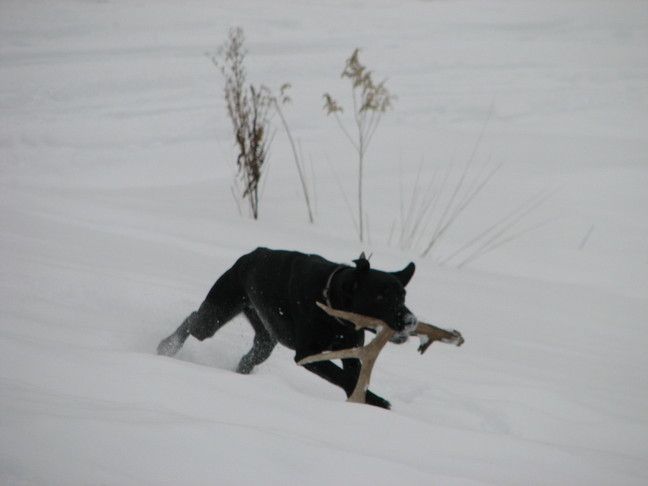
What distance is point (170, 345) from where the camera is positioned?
12.0ft

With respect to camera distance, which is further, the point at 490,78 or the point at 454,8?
the point at 454,8

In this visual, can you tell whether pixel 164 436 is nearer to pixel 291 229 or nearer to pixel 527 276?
pixel 291 229

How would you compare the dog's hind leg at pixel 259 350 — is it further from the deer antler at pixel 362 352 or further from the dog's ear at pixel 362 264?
the dog's ear at pixel 362 264

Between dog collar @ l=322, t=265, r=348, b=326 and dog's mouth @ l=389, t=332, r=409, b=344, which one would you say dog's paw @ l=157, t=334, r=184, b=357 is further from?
dog's mouth @ l=389, t=332, r=409, b=344

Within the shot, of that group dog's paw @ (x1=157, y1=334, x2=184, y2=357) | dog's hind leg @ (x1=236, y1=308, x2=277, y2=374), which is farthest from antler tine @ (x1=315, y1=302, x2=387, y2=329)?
dog's paw @ (x1=157, y1=334, x2=184, y2=357)

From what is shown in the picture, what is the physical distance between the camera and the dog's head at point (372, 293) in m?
2.95

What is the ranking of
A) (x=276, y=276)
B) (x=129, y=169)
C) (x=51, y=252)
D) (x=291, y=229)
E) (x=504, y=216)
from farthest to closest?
(x=129, y=169) → (x=504, y=216) → (x=291, y=229) → (x=51, y=252) → (x=276, y=276)

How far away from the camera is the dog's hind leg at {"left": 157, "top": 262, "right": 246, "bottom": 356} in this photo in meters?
3.59

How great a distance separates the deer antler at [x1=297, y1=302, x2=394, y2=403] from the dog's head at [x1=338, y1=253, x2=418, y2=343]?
0.06 metres

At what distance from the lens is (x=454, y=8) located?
1948 centimetres

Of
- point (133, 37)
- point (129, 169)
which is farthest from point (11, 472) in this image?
point (133, 37)

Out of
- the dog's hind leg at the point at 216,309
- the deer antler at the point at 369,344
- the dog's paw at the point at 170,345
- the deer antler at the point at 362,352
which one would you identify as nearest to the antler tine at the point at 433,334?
the deer antler at the point at 369,344

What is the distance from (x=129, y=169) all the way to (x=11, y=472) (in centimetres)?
902

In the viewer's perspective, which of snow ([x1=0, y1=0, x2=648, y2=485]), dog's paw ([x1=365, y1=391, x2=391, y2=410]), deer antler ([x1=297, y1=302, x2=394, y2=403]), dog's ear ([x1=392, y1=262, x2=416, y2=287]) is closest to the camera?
snow ([x1=0, y1=0, x2=648, y2=485])
